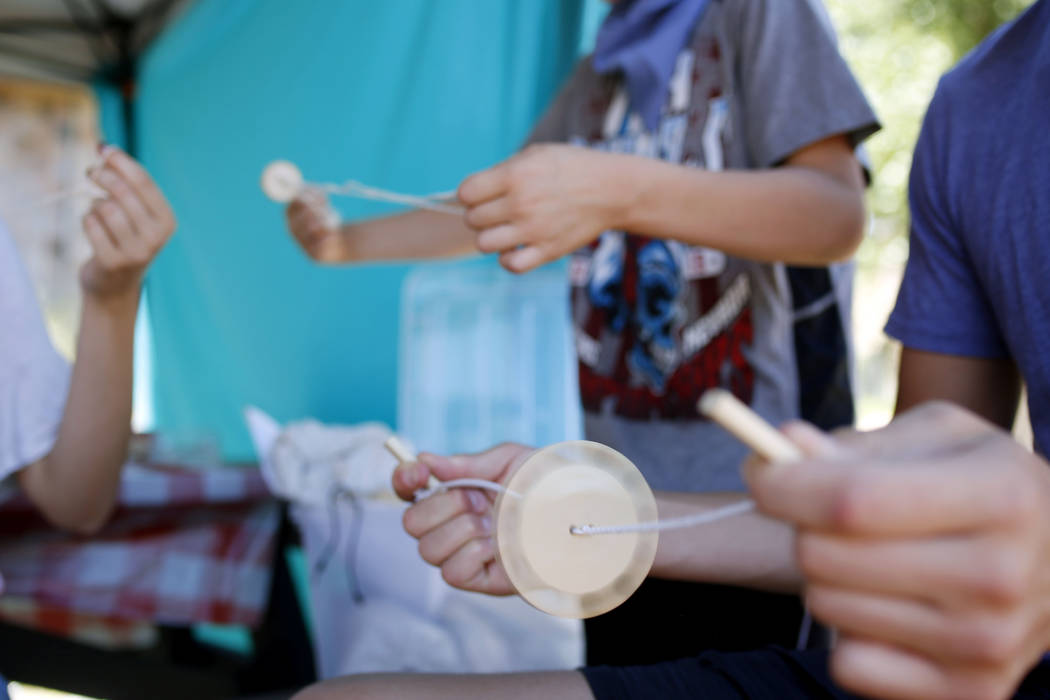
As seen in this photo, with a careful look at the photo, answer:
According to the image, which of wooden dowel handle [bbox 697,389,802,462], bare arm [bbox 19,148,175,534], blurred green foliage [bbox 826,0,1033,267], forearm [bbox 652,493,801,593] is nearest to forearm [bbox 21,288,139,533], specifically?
bare arm [bbox 19,148,175,534]

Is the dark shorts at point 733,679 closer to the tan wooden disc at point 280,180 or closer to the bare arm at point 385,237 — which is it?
the tan wooden disc at point 280,180

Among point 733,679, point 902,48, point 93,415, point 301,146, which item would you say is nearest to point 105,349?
point 93,415

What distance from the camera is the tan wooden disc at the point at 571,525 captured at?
0.50 meters

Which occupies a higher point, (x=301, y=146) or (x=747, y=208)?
(x=301, y=146)

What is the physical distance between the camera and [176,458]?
174 cm

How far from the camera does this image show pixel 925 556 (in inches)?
12.2

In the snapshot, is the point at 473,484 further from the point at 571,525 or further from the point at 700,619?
the point at 700,619

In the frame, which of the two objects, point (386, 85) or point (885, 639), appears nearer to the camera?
point (885, 639)

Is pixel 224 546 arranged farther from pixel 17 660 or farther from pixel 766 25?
pixel 766 25

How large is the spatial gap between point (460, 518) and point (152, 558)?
100 cm

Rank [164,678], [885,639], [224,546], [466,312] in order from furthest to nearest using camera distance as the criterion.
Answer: [466,312]
[164,678]
[224,546]
[885,639]

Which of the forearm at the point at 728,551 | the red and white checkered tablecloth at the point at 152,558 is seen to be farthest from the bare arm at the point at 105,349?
the forearm at the point at 728,551

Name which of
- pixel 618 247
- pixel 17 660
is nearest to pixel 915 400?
pixel 618 247

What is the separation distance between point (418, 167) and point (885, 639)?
1845 mm
